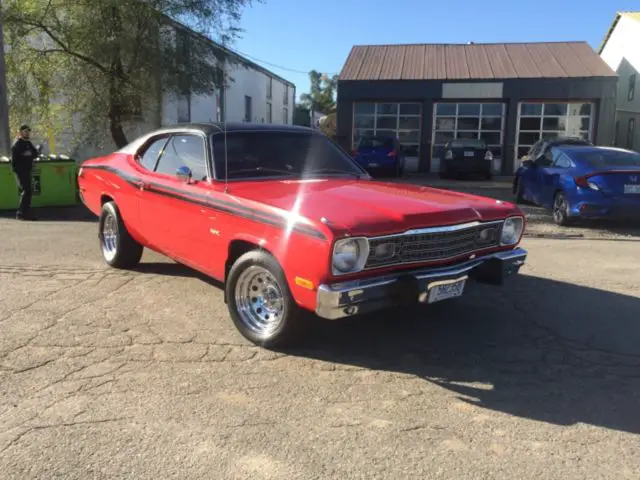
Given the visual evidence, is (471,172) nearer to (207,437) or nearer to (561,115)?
(561,115)

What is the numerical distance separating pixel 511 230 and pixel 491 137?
66.6ft

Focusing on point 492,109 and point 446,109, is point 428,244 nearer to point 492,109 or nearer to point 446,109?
A: point 446,109

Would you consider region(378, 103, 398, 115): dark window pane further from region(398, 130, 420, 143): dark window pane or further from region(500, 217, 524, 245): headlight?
region(500, 217, 524, 245): headlight

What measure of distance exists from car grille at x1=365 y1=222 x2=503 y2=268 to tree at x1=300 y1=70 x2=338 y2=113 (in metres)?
66.6

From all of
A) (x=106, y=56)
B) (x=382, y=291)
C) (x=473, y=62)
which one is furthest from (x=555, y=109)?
(x=382, y=291)

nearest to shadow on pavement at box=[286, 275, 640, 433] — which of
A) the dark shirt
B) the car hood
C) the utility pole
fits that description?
the car hood

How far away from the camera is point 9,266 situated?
21.5ft

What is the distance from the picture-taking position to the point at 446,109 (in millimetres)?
23719

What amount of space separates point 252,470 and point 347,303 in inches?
48.1

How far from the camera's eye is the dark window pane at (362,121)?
2427 centimetres

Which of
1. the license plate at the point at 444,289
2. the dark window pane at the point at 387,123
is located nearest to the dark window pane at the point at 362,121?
the dark window pane at the point at 387,123

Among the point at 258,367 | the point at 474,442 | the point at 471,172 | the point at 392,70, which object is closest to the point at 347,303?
the point at 258,367

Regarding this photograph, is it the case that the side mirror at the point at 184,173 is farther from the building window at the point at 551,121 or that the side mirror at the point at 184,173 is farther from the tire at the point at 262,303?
the building window at the point at 551,121

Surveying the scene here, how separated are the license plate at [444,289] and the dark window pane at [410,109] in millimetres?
20855
